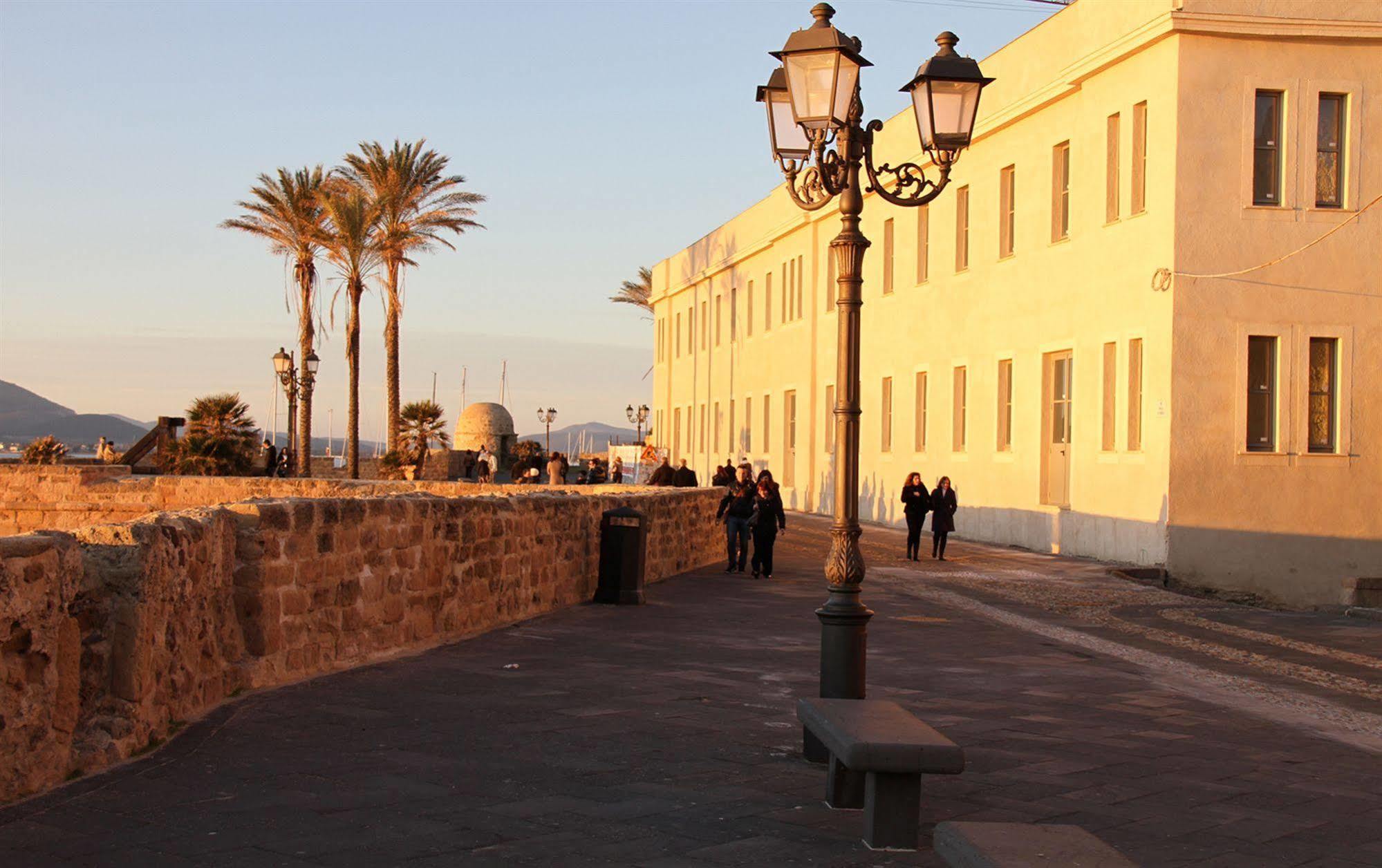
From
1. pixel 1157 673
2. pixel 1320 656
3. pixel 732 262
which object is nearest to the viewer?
pixel 1157 673

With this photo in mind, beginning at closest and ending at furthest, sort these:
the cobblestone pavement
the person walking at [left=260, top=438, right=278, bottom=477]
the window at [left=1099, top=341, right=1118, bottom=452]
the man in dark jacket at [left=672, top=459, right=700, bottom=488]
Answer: the cobblestone pavement < the window at [left=1099, top=341, right=1118, bottom=452] < the man in dark jacket at [left=672, top=459, right=700, bottom=488] < the person walking at [left=260, top=438, right=278, bottom=477]

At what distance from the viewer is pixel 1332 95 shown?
907 inches

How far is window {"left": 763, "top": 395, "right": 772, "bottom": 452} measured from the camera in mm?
46594

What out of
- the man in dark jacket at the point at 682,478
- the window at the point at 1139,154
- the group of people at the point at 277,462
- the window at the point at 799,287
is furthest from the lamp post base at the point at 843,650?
the group of people at the point at 277,462

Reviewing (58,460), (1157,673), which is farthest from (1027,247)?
(58,460)

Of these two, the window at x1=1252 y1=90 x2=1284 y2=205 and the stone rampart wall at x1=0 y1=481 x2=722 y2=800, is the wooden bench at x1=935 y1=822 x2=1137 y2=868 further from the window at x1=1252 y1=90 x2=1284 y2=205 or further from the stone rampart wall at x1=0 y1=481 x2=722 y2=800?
the window at x1=1252 y1=90 x2=1284 y2=205

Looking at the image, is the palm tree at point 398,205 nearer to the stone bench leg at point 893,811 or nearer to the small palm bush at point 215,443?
the small palm bush at point 215,443

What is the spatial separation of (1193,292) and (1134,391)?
202 centimetres

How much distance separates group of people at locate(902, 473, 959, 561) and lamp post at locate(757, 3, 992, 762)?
15535mm

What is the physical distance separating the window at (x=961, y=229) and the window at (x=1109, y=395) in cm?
704

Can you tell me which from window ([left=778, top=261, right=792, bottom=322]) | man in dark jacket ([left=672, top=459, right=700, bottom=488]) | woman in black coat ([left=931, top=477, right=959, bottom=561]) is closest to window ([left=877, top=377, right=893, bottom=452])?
man in dark jacket ([left=672, top=459, right=700, bottom=488])

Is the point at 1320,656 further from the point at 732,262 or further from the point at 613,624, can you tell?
the point at 732,262

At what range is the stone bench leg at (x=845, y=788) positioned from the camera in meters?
6.71

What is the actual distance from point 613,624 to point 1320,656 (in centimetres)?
652
